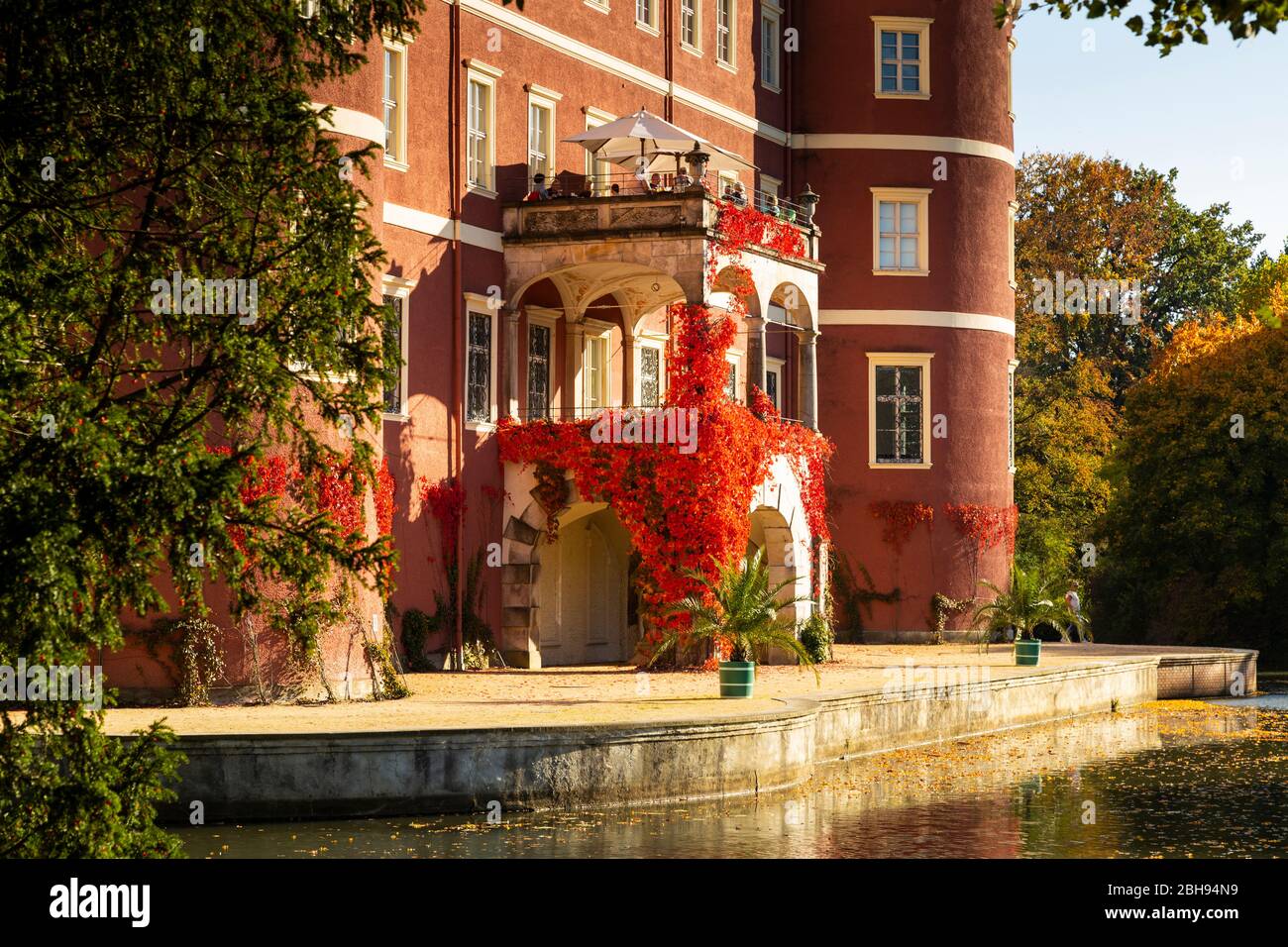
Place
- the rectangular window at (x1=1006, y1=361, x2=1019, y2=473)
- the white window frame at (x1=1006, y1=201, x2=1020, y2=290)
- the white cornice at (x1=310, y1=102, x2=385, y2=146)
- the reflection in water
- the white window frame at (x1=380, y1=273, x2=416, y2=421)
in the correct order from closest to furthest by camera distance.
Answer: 1. the reflection in water
2. the white cornice at (x1=310, y1=102, x2=385, y2=146)
3. the white window frame at (x1=380, y1=273, x2=416, y2=421)
4. the rectangular window at (x1=1006, y1=361, x2=1019, y2=473)
5. the white window frame at (x1=1006, y1=201, x2=1020, y2=290)

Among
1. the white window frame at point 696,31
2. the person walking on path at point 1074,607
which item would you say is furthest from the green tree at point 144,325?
the white window frame at point 696,31

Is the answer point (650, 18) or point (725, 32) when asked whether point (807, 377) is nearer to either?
point (650, 18)

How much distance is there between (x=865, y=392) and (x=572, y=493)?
34.0ft

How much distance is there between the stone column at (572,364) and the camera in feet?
105

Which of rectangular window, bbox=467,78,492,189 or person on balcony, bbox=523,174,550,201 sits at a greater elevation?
rectangular window, bbox=467,78,492,189

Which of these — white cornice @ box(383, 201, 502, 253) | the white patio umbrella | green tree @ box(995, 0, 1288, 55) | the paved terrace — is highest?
the white patio umbrella

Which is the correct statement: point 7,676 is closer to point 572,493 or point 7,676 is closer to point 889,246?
point 572,493

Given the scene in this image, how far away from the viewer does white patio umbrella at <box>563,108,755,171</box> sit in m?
29.8

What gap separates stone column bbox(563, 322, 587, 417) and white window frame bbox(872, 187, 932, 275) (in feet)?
28.7

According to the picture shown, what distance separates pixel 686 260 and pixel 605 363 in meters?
4.26

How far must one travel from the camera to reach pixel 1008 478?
1553 inches

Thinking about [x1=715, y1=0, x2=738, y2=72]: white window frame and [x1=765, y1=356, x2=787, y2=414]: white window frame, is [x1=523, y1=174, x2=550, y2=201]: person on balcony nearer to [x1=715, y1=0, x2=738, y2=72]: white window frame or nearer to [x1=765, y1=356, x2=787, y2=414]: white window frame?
[x1=715, y1=0, x2=738, y2=72]: white window frame

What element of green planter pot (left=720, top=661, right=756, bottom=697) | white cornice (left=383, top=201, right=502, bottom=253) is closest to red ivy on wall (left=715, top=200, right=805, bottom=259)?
white cornice (left=383, top=201, right=502, bottom=253)
